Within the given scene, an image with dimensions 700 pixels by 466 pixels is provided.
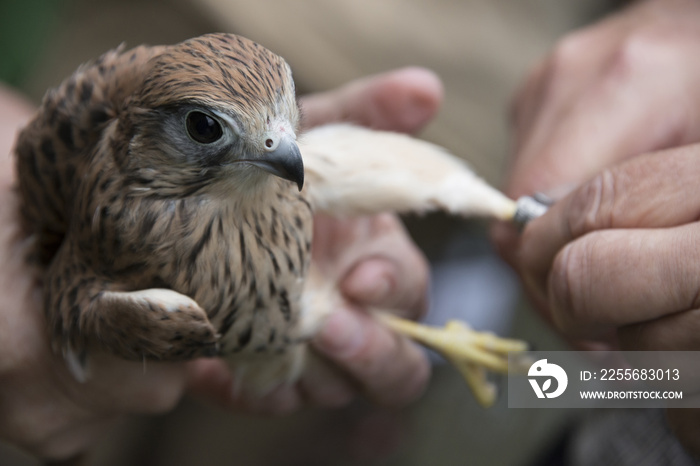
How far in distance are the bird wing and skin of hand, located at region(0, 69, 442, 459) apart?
21cm

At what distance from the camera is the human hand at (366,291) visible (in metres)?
2.20

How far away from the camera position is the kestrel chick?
4.34 ft

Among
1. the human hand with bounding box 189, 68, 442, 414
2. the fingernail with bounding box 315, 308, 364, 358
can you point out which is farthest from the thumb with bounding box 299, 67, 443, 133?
the fingernail with bounding box 315, 308, 364, 358

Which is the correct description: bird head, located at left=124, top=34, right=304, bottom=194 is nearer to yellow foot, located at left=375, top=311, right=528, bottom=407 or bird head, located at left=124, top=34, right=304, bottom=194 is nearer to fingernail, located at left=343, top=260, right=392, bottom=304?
fingernail, located at left=343, top=260, right=392, bottom=304

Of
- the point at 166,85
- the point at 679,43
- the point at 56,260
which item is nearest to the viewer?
the point at 166,85

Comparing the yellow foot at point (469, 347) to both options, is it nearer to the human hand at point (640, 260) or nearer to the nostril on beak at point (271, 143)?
the human hand at point (640, 260)

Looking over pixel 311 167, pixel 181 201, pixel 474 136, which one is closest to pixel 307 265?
pixel 311 167

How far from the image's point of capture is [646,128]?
210cm

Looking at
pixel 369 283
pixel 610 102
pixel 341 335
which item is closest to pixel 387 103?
pixel 369 283

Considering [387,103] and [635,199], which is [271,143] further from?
[387,103]

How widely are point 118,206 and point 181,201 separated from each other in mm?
153

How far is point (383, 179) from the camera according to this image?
2.01 m

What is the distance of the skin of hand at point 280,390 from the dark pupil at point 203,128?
78 cm

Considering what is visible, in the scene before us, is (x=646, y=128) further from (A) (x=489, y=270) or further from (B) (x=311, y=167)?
(A) (x=489, y=270)
